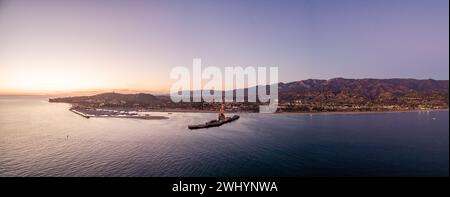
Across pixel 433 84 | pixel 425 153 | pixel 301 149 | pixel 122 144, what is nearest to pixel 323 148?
pixel 301 149

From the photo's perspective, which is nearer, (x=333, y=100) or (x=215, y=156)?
(x=215, y=156)

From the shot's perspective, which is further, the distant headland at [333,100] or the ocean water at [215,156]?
the distant headland at [333,100]

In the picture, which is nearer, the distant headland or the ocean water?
the ocean water
